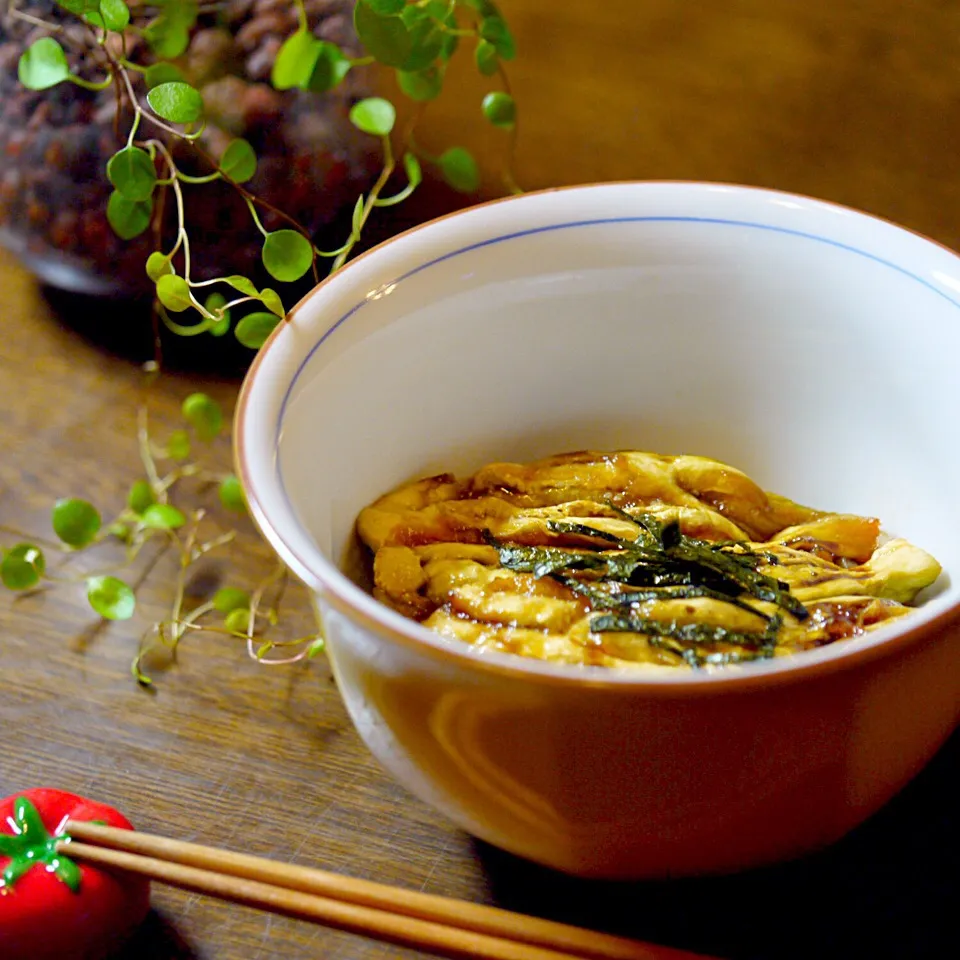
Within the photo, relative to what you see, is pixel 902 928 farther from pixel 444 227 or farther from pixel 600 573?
pixel 444 227

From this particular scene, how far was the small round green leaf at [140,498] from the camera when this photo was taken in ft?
3.44

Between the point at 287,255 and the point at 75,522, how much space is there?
0.31 meters

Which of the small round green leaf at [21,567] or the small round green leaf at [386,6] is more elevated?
the small round green leaf at [386,6]

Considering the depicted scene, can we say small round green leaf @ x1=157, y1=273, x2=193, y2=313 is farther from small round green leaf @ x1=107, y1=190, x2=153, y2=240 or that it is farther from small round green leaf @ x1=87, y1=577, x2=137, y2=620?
small round green leaf @ x1=87, y1=577, x2=137, y2=620

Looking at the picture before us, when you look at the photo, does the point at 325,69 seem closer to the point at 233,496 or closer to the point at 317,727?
the point at 233,496

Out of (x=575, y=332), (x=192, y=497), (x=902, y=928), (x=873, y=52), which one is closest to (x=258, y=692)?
(x=192, y=497)

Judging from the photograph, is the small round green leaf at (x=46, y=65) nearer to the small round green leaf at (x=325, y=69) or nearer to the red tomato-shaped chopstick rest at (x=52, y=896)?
the small round green leaf at (x=325, y=69)

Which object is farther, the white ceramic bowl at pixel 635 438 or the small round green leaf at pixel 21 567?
the small round green leaf at pixel 21 567

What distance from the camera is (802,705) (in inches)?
23.4

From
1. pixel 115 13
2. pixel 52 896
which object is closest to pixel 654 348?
pixel 115 13

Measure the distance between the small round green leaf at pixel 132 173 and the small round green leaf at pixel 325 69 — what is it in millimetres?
164

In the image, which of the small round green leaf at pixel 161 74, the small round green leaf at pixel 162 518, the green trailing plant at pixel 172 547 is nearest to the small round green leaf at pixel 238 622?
the green trailing plant at pixel 172 547

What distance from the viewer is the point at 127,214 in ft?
3.13

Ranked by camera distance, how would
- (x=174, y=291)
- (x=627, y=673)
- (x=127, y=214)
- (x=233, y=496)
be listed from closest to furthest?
(x=627, y=673)
(x=174, y=291)
(x=127, y=214)
(x=233, y=496)
